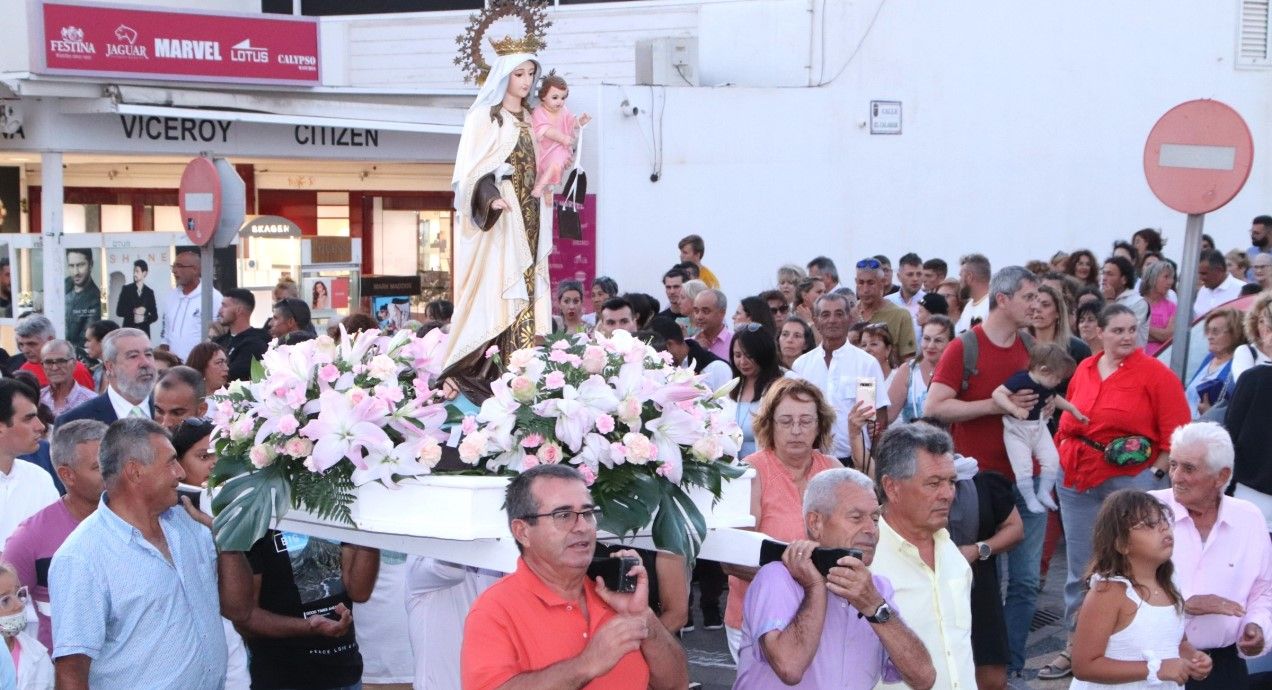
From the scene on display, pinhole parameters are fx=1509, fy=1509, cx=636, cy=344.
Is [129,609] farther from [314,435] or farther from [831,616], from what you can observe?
[831,616]

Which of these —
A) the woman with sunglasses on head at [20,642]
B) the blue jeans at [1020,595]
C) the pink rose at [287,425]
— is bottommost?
the blue jeans at [1020,595]

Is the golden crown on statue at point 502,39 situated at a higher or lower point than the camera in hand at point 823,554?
higher

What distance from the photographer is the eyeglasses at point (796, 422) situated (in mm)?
5891

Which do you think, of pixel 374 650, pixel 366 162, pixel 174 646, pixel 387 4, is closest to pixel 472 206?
pixel 374 650

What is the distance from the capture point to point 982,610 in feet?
19.6

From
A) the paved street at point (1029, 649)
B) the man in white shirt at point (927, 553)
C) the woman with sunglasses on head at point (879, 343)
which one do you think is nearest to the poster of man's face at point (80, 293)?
the paved street at point (1029, 649)

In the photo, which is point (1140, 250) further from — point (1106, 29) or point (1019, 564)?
point (1019, 564)

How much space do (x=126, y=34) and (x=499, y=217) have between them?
9.66 metres

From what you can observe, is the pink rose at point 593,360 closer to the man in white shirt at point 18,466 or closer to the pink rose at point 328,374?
the pink rose at point 328,374

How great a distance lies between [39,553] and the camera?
5.23 metres

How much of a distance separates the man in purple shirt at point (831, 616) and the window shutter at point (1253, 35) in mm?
14729

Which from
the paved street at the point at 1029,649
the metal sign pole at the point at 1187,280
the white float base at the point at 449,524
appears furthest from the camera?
the metal sign pole at the point at 1187,280

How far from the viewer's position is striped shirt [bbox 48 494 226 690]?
4477mm

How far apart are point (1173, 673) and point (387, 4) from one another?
15793 mm
